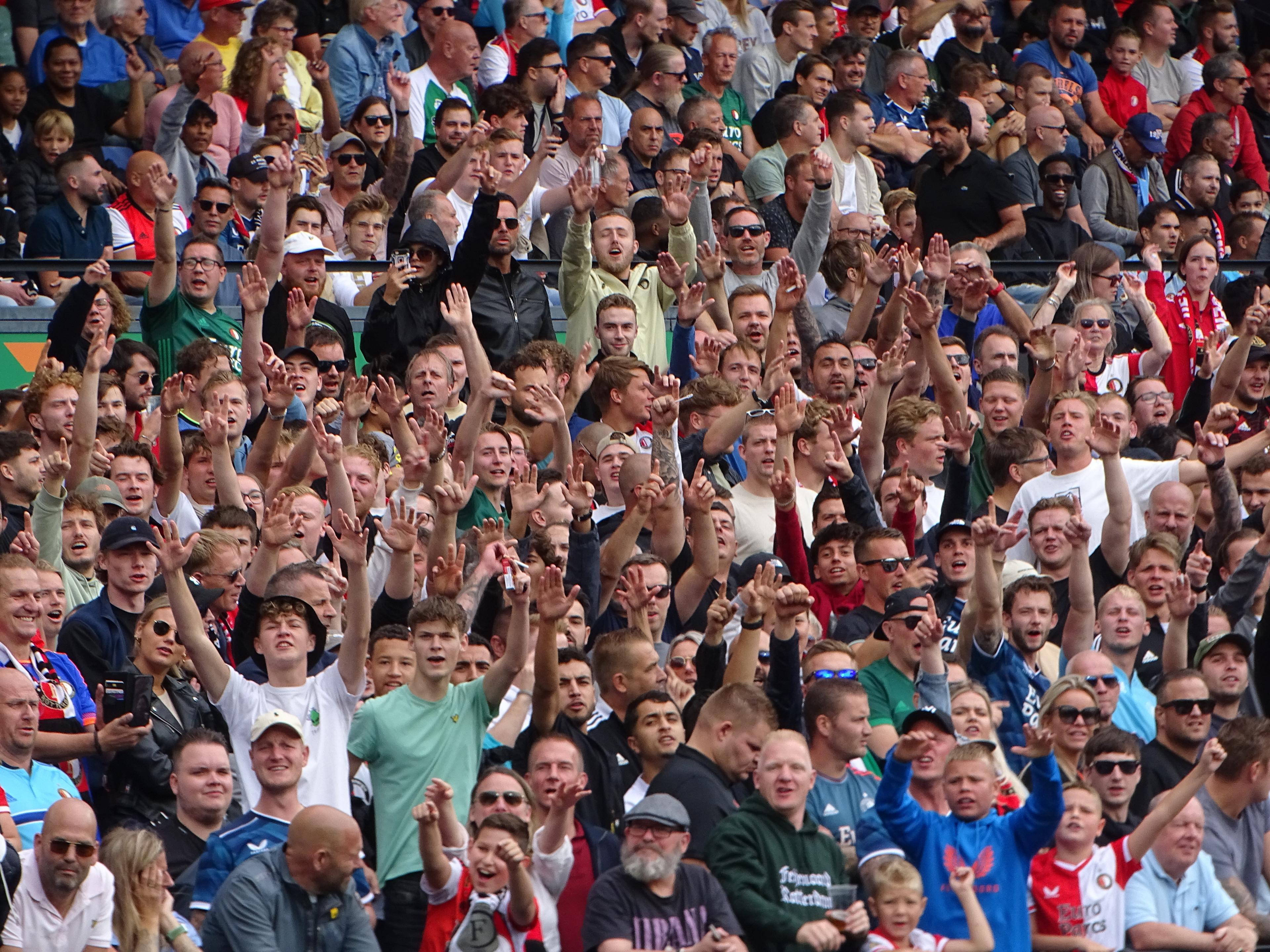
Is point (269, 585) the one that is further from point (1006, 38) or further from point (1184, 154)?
point (1006, 38)

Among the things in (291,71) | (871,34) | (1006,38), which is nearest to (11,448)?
(291,71)

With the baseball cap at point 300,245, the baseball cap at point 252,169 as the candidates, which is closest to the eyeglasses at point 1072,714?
the baseball cap at point 300,245

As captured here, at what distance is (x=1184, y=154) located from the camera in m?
17.0

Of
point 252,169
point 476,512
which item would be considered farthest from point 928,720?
point 252,169

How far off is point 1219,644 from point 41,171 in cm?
749

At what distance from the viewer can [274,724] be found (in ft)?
26.6

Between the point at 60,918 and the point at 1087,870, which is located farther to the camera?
the point at 1087,870

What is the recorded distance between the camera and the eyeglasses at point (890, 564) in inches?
394

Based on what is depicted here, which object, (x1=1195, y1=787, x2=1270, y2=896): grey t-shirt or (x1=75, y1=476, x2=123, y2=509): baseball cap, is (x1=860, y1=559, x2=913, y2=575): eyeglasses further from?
(x1=75, y1=476, x2=123, y2=509): baseball cap

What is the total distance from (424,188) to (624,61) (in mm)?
3353

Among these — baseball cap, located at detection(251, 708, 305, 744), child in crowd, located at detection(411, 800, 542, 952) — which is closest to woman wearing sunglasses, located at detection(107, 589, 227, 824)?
baseball cap, located at detection(251, 708, 305, 744)

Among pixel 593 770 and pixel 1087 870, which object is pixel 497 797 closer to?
pixel 593 770

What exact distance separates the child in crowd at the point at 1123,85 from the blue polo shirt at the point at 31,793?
11.4 metres

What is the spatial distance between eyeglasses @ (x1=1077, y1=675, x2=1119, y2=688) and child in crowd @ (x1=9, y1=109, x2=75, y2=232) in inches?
276
